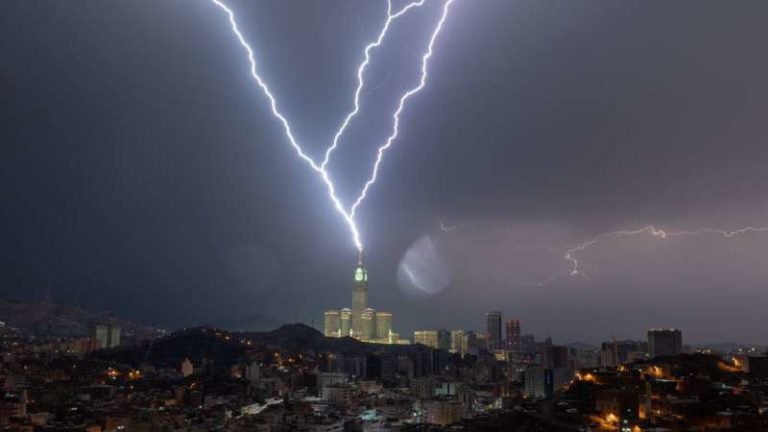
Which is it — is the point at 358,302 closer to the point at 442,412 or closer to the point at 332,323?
the point at 332,323

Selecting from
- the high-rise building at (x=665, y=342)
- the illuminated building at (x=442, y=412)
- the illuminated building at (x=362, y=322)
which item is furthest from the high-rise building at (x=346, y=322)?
the illuminated building at (x=442, y=412)

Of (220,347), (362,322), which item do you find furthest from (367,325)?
(220,347)

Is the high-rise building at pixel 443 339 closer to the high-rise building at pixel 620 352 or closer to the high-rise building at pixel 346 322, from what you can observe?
the high-rise building at pixel 346 322

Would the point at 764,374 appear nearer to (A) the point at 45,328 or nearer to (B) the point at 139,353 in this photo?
(B) the point at 139,353

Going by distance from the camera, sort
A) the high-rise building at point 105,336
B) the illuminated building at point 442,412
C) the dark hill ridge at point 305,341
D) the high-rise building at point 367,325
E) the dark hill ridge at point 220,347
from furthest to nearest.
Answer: the high-rise building at point 367,325
the dark hill ridge at point 305,341
the high-rise building at point 105,336
the dark hill ridge at point 220,347
the illuminated building at point 442,412

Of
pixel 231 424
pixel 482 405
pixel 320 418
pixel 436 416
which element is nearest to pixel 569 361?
pixel 482 405

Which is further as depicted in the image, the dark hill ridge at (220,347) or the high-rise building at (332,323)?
the high-rise building at (332,323)
